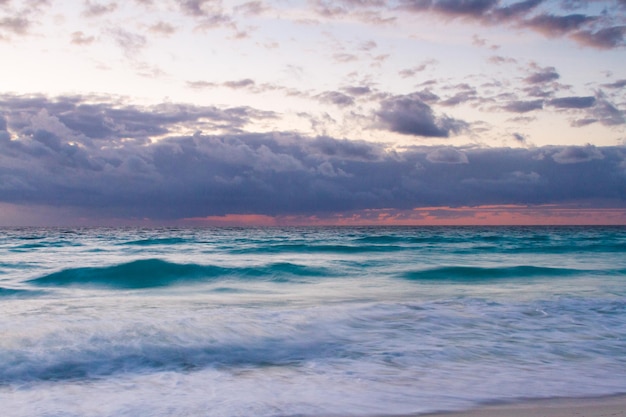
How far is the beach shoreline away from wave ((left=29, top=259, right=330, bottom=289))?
11.9 meters

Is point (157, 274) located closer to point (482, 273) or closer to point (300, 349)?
point (482, 273)

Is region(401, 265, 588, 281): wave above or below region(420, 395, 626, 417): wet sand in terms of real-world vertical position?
below

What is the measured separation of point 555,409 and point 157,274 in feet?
49.1

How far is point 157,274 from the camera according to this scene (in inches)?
685

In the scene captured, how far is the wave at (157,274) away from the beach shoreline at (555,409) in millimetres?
11921

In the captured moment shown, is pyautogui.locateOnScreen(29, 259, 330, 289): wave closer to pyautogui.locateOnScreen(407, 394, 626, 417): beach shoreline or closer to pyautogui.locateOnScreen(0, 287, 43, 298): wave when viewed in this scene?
pyautogui.locateOnScreen(0, 287, 43, 298): wave

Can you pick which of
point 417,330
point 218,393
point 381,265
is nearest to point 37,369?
point 218,393

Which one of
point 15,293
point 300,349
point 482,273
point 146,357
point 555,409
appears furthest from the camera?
point 482,273

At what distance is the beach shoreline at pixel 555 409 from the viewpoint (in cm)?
416

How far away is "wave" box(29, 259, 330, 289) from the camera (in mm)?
15453

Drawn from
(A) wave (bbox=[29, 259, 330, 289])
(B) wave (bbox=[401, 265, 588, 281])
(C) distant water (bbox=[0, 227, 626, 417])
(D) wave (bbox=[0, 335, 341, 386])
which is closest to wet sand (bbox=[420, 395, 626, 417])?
(C) distant water (bbox=[0, 227, 626, 417])

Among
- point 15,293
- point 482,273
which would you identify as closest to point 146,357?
point 15,293

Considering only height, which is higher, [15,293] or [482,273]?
[15,293]

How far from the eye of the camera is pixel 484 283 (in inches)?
625
